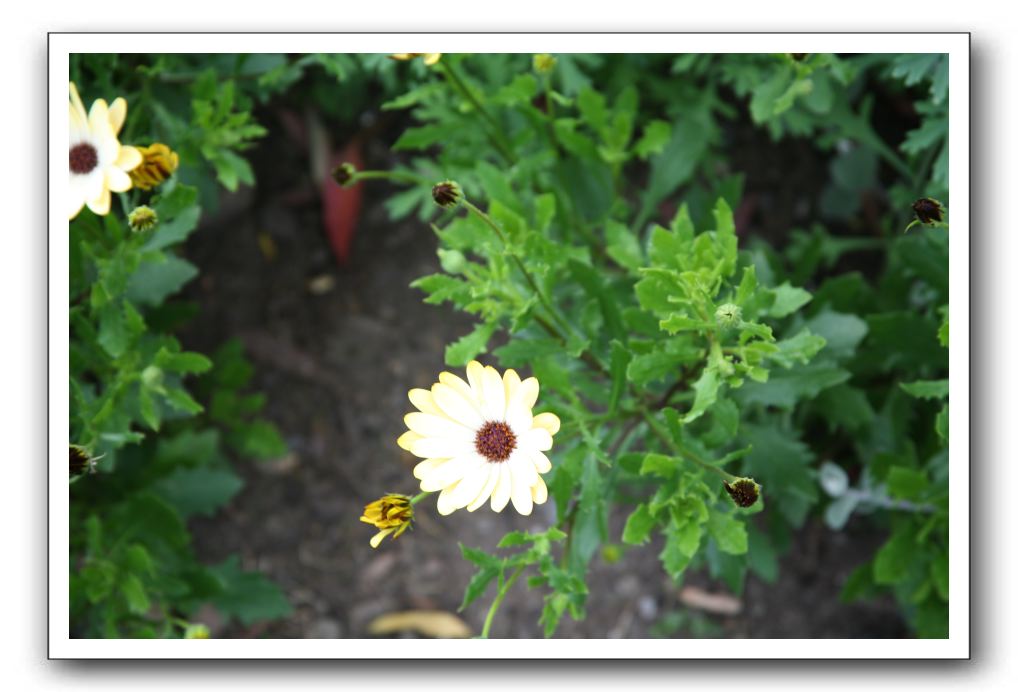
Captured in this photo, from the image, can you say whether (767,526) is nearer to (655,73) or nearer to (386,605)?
(386,605)

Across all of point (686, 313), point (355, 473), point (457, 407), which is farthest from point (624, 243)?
point (355, 473)

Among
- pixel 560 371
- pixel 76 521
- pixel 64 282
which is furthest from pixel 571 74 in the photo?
pixel 76 521

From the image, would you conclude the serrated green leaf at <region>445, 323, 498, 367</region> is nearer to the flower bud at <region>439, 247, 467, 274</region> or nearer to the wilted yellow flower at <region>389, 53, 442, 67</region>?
the flower bud at <region>439, 247, 467, 274</region>

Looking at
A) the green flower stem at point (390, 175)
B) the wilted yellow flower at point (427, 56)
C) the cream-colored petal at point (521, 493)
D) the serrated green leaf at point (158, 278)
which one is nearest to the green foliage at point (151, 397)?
the serrated green leaf at point (158, 278)

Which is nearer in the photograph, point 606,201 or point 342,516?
point 606,201

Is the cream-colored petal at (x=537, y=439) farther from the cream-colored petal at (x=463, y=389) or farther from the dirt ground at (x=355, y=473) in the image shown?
the dirt ground at (x=355, y=473)
